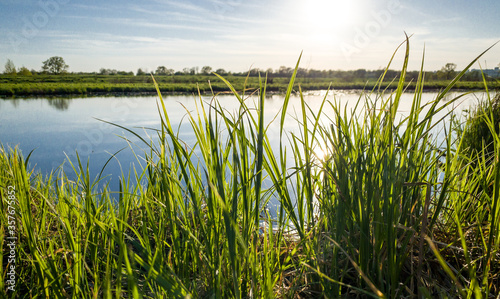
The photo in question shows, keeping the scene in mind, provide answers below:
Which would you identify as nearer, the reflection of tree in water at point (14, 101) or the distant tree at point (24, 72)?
the reflection of tree in water at point (14, 101)

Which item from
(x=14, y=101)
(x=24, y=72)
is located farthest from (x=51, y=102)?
(x=24, y=72)

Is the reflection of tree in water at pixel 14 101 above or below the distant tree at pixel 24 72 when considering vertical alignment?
below

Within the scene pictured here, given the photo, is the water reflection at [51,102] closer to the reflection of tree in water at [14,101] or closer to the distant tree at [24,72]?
the reflection of tree in water at [14,101]

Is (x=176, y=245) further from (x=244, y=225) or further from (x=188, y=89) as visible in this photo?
(x=188, y=89)

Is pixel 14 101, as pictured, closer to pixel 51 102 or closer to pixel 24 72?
pixel 51 102

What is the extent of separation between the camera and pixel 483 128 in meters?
2.55

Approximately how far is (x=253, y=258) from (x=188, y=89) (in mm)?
18128

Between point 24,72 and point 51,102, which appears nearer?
point 51,102

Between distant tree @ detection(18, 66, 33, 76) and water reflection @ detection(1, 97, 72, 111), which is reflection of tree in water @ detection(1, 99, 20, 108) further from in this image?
distant tree @ detection(18, 66, 33, 76)

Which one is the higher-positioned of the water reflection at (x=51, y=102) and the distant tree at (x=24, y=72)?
→ the distant tree at (x=24, y=72)

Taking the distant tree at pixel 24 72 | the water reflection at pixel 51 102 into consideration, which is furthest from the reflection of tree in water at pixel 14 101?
the distant tree at pixel 24 72

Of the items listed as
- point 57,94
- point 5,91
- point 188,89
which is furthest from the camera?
point 188,89

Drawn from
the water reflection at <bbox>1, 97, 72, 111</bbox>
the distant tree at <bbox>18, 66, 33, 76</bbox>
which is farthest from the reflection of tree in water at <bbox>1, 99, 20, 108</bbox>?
the distant tree at <bbox>18, 66, 33, 76</bbox>

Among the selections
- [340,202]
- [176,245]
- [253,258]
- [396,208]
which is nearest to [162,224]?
[176,245]
